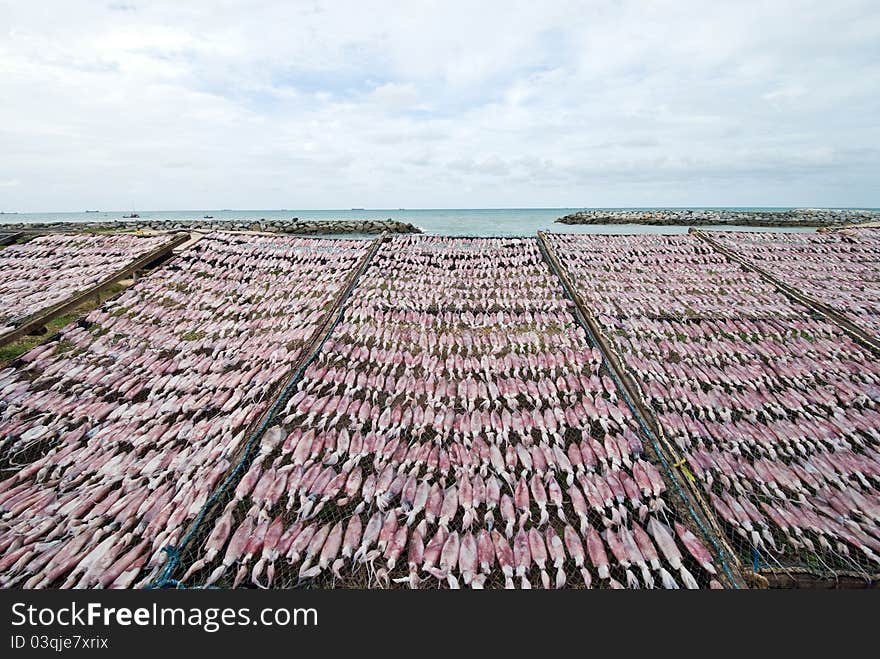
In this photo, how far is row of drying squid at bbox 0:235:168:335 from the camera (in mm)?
7109

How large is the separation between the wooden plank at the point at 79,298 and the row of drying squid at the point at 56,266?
142 millimetres

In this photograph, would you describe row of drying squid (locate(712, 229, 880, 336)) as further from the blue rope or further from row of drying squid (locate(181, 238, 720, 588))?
row of drying squid (locate(181, 238, 720, 588))

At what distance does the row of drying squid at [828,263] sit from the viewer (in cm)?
727

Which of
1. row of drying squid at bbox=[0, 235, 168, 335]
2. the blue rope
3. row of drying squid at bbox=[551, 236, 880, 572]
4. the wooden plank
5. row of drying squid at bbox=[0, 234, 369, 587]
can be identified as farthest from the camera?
row of drying squid at bbox=[0, 235, 168, 335]

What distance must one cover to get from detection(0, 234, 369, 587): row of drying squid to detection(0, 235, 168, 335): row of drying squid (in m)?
1.11

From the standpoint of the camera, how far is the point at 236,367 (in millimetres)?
5656

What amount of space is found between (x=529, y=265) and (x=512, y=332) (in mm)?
3469

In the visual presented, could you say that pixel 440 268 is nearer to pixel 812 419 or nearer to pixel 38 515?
pixel 812 419

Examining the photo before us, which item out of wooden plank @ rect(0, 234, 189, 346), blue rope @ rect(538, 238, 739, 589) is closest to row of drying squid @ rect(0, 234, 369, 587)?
wooden plank @ rect(0, 234, 189, 346)

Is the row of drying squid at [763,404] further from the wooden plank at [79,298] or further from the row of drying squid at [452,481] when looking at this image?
the wooden plank at [79,298]

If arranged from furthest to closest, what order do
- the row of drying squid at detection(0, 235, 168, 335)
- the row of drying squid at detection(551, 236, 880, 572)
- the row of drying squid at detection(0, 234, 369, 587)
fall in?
the row of drying squid at detection(0, 235, 168, 335), the row of drying squid at detection(551, 236, 880, 572), the row of drying squid at detection(0, 234, 369, 587)

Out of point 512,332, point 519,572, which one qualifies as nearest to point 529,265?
point 512,332

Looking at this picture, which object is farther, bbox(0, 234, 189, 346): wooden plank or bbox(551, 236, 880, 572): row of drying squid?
bbox(0, 234, 189, 346): wooden plank

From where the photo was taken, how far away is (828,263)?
9234 mm
